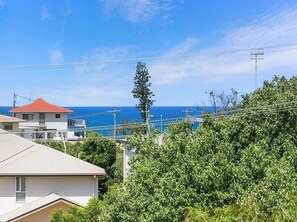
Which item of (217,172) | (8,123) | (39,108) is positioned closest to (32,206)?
(217,172)

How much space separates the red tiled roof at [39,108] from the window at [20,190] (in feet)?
131

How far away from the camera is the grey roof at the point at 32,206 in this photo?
16580mm

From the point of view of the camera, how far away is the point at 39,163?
61.5 feet

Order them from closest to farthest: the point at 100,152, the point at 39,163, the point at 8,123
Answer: the point at 39,163, the point at 100,152, the point at 8,123

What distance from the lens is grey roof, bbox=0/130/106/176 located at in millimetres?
18156

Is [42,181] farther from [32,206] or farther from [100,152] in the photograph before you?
[100,152]

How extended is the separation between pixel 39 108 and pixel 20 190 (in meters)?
41.3

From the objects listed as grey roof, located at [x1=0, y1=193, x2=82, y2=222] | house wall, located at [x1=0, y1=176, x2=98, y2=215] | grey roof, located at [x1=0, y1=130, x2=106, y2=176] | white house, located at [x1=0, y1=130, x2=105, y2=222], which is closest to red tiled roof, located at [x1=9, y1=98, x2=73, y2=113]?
grey roof, located at [x1=0, y1=130, x2=106, y2=176]

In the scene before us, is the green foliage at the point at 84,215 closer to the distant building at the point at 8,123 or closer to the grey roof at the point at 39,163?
the grey roof at the point at 39,163

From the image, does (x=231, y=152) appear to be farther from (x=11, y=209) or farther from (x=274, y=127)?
(x=11, y=209)

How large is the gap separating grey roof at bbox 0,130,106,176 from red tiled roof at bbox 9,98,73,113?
3805cm

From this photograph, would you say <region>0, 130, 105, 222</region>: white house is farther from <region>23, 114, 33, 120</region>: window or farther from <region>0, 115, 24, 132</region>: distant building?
<region>23, 114, 33, 120</region>: window

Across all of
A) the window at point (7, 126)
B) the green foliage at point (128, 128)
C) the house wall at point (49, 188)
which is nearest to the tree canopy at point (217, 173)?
the house wall at point (49, 188)

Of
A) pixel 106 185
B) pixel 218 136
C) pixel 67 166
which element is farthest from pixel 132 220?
pixel 106 185
